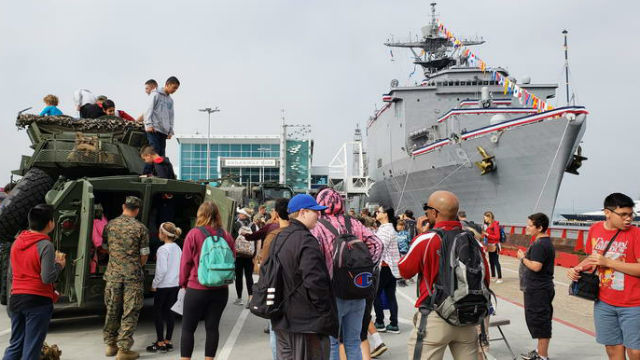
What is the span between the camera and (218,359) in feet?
19.0

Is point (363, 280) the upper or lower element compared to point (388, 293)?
upper

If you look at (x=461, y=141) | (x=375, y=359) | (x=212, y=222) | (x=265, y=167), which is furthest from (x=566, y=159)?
(x=265, y=167)

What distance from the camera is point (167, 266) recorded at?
6281 millimetres

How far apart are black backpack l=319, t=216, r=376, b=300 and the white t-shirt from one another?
108 inches

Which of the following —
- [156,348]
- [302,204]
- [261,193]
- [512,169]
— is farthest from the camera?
[512,169]

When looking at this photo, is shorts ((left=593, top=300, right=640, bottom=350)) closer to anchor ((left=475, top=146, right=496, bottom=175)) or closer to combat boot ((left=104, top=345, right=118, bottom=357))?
combat boot ((left=104, top=345, right=118, bottom=357))

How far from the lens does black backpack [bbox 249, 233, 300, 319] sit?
3371 millimetres

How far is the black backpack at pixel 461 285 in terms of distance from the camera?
139 inches

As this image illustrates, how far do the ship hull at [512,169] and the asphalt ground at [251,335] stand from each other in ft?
41.5

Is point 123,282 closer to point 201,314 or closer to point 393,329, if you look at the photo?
point 201,314

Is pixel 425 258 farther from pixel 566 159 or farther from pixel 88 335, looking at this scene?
pixel 566 159

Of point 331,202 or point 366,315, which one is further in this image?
point 366,315

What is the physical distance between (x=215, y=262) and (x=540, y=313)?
3.50 metres

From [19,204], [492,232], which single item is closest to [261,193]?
[492,232]
